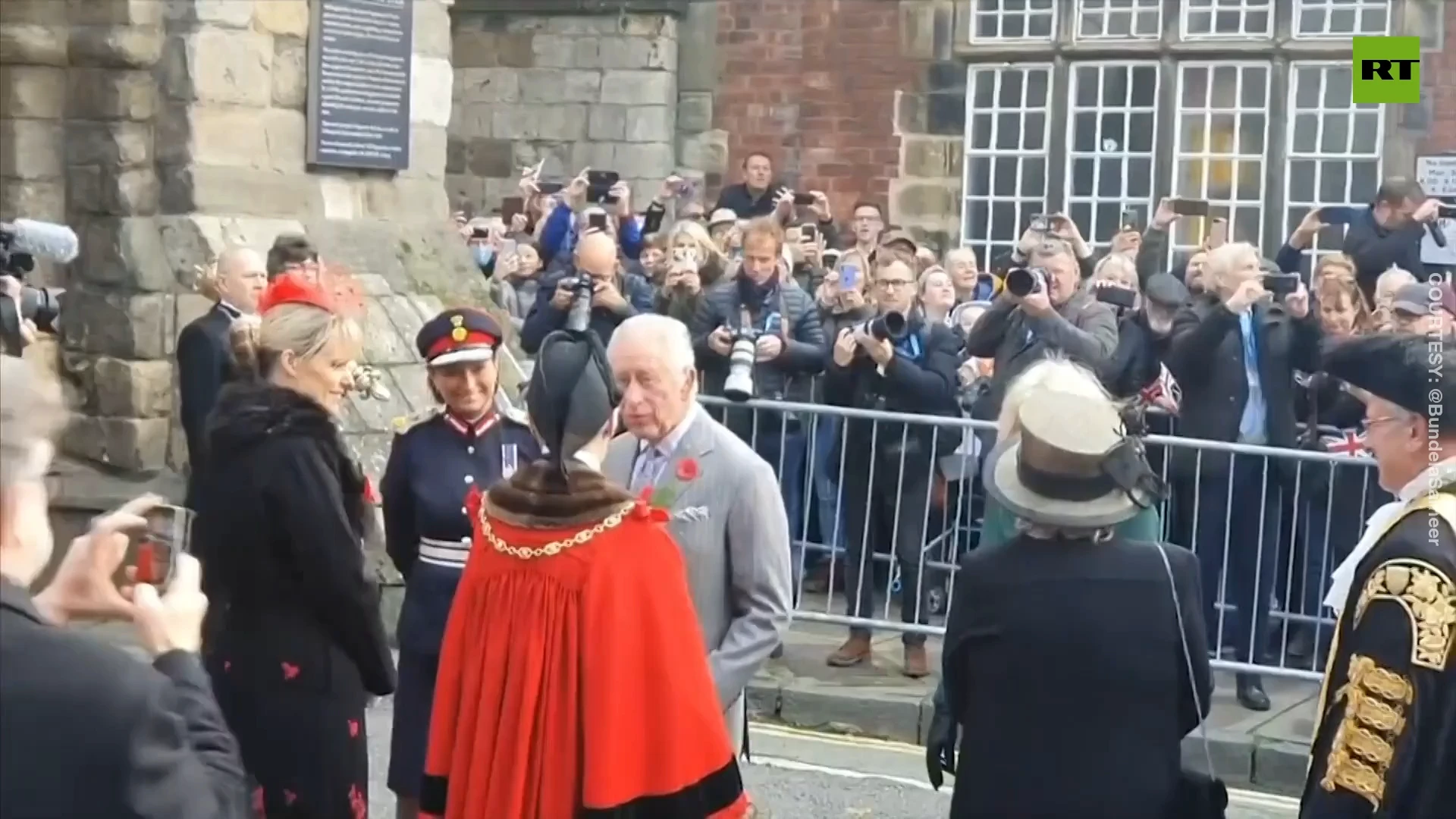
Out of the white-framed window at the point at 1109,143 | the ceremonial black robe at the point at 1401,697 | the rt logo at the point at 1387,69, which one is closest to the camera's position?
the ceremonial black robe at the point at 1401,697

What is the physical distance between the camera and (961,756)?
4.20 meters

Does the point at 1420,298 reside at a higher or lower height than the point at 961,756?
higher

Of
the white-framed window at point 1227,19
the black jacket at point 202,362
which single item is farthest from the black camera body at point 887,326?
the white-framed window at point 1227,19

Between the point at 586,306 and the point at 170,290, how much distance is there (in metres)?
2.04

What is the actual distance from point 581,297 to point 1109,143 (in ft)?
29.3

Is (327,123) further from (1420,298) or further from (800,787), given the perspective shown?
(1420,298)

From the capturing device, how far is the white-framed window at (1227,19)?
16719 mm

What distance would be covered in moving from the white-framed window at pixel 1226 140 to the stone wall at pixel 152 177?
873cm

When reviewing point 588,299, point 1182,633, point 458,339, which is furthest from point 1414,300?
point 1182,633

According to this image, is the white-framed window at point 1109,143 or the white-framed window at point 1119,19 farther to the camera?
the white-framed window at point 1109,143

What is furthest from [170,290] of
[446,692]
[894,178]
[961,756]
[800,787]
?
[894,178]

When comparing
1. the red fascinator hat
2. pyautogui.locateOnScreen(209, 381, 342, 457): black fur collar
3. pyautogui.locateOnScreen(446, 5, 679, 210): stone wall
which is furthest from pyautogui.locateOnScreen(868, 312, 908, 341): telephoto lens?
pyautogui.locateOnScreen(446, 5, 679, 210): stone wall

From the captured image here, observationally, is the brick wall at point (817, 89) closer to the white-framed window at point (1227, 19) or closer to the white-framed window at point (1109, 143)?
the white-framed window at point (1109, 143)

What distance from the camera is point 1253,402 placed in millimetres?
8852
